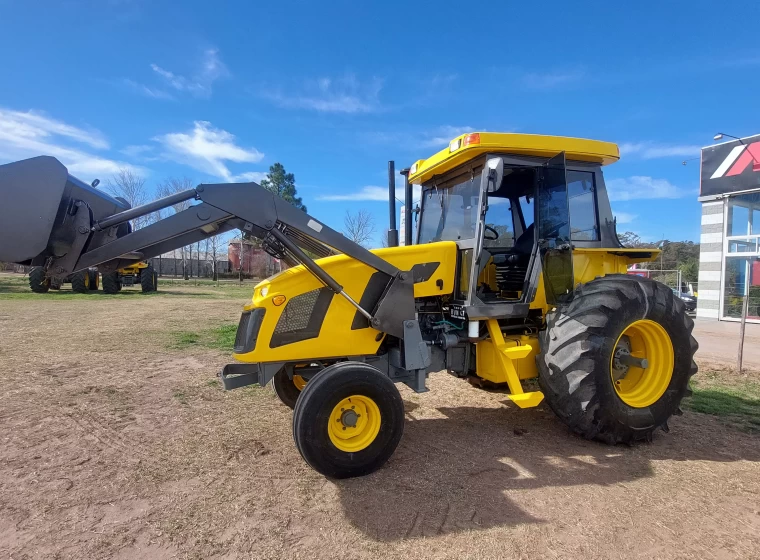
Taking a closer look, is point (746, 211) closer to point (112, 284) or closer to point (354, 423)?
point (354, 423)

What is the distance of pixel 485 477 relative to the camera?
3.72 meters

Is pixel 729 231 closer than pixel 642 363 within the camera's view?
No

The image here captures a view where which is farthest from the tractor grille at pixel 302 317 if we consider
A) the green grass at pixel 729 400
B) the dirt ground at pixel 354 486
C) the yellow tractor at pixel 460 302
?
the green grass at pixel 729 400

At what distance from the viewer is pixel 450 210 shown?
16.6ft

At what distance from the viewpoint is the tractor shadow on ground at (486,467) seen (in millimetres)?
3141

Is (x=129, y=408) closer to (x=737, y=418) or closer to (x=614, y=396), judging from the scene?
(x=614, y=396)

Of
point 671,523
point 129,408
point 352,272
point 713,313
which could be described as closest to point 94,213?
point 352,272

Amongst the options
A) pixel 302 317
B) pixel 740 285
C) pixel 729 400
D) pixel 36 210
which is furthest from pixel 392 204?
pixel 740 285

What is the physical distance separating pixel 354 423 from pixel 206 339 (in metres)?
7.38

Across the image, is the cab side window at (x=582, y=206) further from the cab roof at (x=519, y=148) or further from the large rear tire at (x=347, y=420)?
the large rear tire at (x=347, y=420)

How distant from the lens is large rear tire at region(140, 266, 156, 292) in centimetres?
2411

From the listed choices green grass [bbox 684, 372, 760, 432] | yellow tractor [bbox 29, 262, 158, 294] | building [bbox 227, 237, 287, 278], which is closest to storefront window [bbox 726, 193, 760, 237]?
green grass [bbox 684, 372, 760, 432]

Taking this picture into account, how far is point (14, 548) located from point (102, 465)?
1.13 m

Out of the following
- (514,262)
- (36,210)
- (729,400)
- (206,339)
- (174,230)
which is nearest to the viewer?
(36,210)
